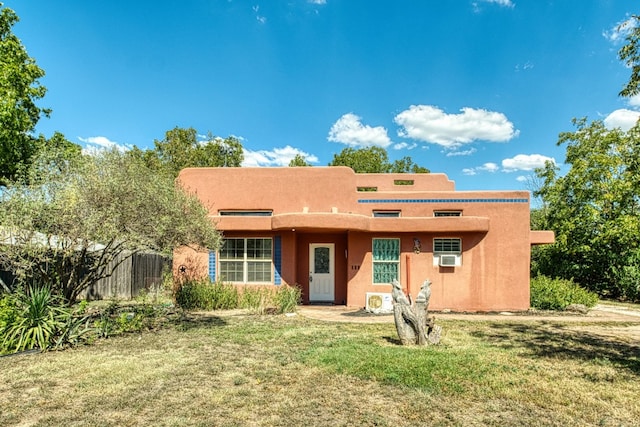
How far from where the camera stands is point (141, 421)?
4.12m

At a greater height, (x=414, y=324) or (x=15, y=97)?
(x=15, y=97)

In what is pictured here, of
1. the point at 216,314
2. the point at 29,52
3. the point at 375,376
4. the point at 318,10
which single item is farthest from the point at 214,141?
the point at 375,376

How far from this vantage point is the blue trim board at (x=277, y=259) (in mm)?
13148

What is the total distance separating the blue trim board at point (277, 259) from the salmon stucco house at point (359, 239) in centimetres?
3

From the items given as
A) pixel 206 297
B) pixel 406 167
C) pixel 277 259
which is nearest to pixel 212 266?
pixel 206 297

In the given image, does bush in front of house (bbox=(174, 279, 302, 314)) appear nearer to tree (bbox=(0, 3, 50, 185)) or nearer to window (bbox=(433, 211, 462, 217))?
window (bbox=(433, 211, 462, 217))

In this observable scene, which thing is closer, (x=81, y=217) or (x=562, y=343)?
(x=81, y=217)

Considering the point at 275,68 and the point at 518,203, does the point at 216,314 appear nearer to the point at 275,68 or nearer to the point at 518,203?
the point at 518,203

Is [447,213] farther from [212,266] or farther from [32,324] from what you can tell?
[32,324]

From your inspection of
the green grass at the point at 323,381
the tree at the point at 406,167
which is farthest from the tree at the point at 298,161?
the green grass at the point at 323,381

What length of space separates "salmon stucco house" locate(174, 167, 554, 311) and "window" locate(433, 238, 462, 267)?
0.11 feet

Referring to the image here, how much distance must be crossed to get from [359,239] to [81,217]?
8.32 metres

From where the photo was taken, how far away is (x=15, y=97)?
1545cm

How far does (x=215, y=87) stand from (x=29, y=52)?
808 centimetres
